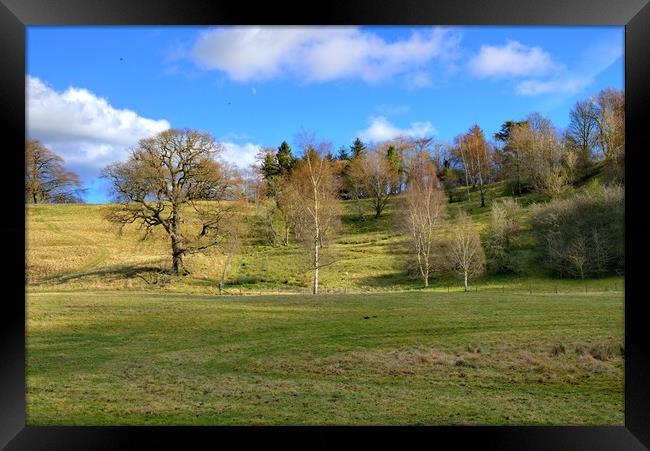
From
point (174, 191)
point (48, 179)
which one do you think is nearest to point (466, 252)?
point (174, 191)

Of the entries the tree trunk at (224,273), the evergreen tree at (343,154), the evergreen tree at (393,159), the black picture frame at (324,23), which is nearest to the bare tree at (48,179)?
the tree trunk at (224,273)

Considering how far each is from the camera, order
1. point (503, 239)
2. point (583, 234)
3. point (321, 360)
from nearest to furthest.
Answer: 1. point (321, 360)
2. point (503, 239)
3. point (583, 234)

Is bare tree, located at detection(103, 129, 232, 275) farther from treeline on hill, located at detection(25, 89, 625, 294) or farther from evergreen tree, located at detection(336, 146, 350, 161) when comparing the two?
evergreen tree, located at detection(336, 146, 350, 161)

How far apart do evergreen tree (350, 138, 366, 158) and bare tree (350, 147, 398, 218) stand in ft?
0.17

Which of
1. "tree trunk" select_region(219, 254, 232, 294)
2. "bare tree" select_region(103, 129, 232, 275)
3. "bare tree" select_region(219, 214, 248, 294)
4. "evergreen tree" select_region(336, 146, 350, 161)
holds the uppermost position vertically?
"evergreen tree" select_region(336, 146, 350, 161)

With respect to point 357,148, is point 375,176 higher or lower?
lower

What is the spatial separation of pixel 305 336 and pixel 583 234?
5.53 metres

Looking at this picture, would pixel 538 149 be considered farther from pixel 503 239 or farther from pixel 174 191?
pixel 174 191

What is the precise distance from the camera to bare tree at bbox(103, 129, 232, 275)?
5.86m

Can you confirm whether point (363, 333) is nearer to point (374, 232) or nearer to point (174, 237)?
point (374, 232)

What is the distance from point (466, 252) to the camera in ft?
21.6

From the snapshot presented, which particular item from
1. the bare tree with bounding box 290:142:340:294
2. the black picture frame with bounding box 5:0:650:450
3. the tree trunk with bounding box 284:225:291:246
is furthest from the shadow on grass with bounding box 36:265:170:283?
the black picture frame with bounding box 5:0:650:450

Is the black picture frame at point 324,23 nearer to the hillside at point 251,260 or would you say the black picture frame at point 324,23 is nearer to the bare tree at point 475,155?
the hillside at point 251,260
